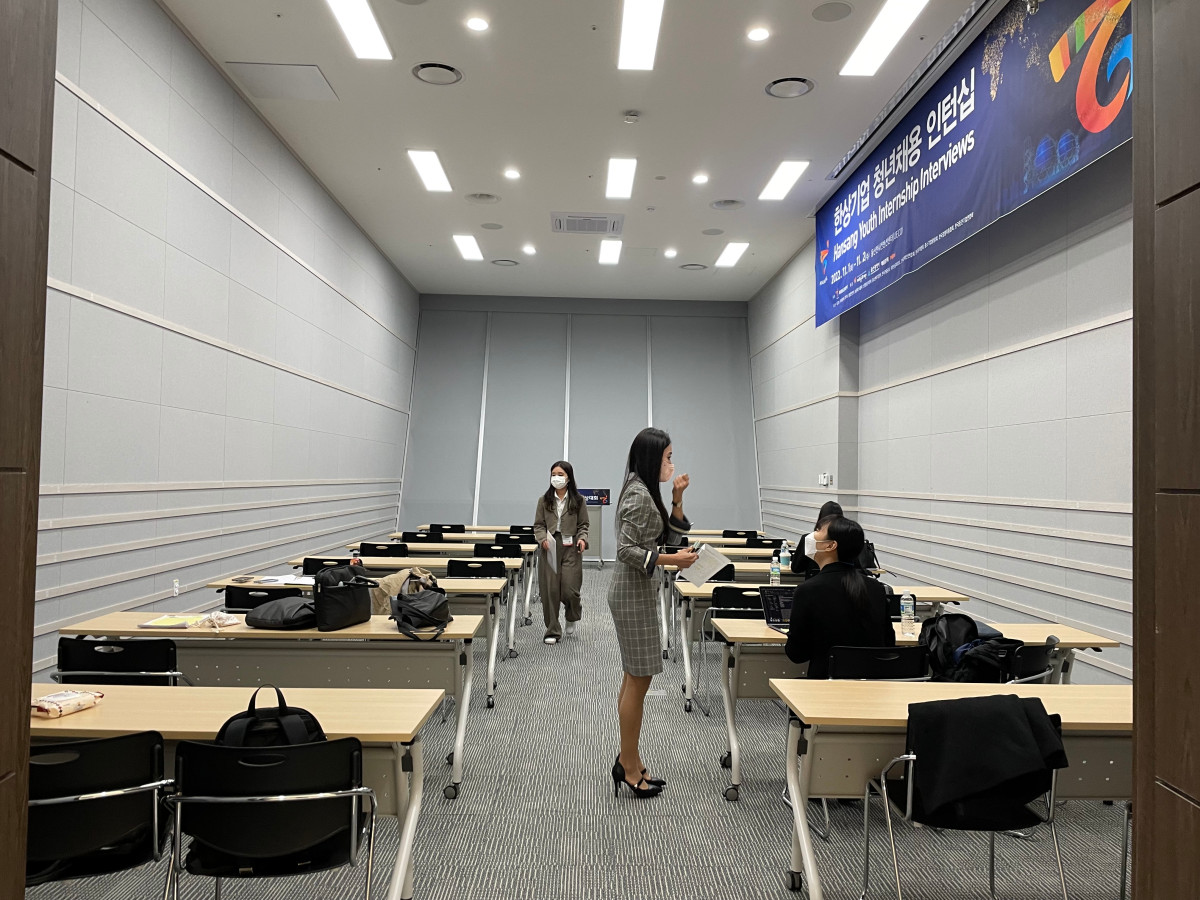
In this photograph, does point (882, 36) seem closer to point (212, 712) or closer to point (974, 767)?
point (974, 767)

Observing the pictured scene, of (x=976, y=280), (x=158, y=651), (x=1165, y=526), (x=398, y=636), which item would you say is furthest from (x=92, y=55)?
(x=976, y=280)

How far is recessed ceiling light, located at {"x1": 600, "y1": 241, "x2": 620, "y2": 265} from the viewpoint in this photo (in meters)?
10.9

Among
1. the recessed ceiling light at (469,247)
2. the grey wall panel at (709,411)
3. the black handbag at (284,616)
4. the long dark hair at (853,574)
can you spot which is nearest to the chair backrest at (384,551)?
→ the black handbag at (284,616)

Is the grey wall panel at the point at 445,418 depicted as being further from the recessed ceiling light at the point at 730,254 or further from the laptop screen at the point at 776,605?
the laptop screen at the point at 776,605

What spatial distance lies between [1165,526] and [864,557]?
4.48m

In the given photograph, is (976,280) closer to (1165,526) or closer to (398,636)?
(398,636)

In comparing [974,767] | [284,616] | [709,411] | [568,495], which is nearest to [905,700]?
[974,767]

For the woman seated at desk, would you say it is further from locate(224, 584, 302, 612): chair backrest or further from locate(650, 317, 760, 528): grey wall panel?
locate(650, 317, 760, 528): grey wall panel

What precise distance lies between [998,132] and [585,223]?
218 inches

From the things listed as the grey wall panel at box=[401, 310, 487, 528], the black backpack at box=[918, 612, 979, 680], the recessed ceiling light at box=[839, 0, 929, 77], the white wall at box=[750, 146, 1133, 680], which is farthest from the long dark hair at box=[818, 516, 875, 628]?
the grey wall panel at box=[401, 310, 487, 528]

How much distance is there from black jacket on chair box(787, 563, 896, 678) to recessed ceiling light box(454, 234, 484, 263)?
331 inches

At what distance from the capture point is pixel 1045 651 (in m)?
3.37

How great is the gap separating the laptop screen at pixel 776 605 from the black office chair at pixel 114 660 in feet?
8.61

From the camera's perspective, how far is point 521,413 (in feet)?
Answer: 45.8
